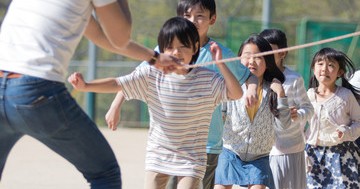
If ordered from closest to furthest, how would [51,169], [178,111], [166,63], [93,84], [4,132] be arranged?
[4,132] < [166,63] < [93,84] < [178,111] < [51,169]

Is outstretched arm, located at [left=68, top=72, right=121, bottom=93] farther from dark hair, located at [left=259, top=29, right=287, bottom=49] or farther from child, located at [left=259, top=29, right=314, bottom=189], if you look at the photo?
dark hair, located at [left=259, top=29, right=287, bottom=49]

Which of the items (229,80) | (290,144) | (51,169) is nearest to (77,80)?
(229,80)

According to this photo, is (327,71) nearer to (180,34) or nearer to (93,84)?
(180,34)

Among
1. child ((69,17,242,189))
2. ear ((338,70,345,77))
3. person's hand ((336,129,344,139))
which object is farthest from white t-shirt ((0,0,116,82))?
ear ((338,70,345,77))

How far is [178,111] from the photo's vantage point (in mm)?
6145

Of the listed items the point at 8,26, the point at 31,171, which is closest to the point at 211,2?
the point at 8,26

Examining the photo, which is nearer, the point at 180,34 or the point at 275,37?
the point at 180,34

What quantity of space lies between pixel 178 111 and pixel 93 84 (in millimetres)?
598

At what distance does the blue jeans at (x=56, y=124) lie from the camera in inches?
183

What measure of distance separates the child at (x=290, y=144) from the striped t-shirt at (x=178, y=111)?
1.29m

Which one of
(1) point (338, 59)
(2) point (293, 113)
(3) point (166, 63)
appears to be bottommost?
(2) point (293, 113)

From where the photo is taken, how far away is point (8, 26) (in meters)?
4.88

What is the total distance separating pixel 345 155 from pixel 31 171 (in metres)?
5.05

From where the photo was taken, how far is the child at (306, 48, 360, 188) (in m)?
7.89
